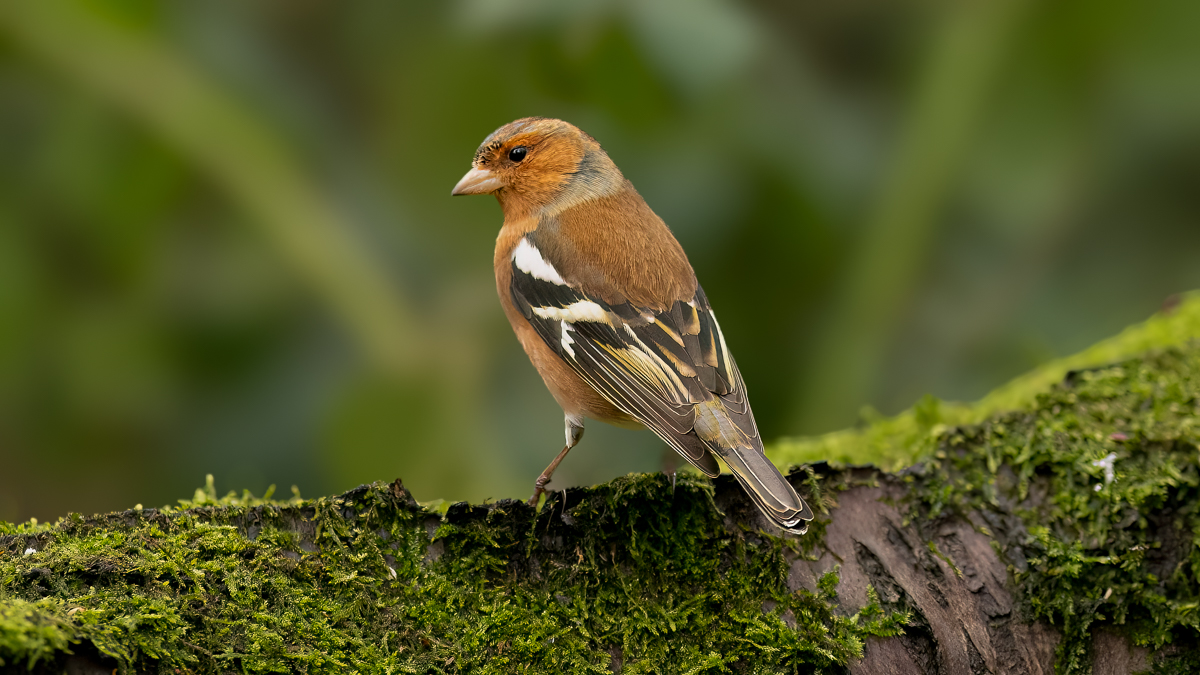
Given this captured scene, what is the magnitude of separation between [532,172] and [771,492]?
1985mm

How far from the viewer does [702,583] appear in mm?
2594

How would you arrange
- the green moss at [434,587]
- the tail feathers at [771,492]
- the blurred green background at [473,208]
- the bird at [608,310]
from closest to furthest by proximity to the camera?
1. the green moss at [434,587]
2. the tail feathers at [771,492]
3. the bird at [608,310]
4. the blurred green background at [473,208]

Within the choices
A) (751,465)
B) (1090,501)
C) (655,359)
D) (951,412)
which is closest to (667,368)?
(655,359)

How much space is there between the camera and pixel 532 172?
3893mm

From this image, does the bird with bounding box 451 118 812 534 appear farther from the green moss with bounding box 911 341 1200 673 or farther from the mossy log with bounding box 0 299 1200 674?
the green moss with bounding box 911 341 1200 673

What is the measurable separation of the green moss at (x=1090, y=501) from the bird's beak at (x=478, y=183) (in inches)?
82.3

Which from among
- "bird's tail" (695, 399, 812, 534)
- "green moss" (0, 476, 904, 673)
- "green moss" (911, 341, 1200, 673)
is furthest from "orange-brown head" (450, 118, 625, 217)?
"green moss" (911, 341, 1200, 673)

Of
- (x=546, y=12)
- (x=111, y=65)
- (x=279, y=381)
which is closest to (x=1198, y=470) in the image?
(x=546, y=12)

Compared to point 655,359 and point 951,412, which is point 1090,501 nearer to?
point 951,412

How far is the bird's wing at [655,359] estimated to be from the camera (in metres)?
2.77

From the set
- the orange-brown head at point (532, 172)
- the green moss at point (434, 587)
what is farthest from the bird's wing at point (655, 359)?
the orange-brown head at point (532, 172)

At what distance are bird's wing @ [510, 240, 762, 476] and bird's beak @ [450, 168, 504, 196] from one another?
599 mm

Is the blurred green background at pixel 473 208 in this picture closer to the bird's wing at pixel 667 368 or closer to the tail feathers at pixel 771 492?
the bird's wing at pixel 667 368

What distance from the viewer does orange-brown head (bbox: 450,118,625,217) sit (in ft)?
12.7
